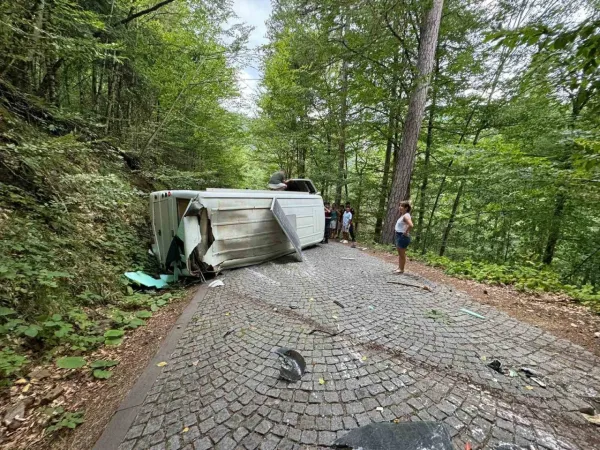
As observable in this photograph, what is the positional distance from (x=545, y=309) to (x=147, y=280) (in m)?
6.75

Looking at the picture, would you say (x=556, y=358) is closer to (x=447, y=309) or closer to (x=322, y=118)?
(x=447, y=309)

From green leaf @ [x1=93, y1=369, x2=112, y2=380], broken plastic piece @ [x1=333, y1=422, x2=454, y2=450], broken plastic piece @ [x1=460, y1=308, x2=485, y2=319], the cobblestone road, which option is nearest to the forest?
green leaf @ [x1=93, y1=369, x2=112, y2=380]

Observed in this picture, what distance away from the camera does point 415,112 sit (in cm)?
738

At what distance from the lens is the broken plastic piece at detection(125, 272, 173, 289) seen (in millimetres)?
4426

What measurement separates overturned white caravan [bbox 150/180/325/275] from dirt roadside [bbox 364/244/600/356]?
3.82 meters

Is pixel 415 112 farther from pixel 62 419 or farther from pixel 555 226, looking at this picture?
pixel 62 419

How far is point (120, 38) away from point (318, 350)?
919cm

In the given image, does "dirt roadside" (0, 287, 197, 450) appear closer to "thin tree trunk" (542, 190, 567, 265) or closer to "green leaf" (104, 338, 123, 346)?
"green leaf" (104, 338, 123, 346)

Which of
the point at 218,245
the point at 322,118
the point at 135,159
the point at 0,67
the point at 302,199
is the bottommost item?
the point at 218,245

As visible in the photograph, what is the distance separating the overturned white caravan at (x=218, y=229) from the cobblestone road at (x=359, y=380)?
1.56 meters

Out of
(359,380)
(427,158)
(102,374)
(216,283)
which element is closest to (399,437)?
(359,380)

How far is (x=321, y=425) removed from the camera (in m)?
1.68

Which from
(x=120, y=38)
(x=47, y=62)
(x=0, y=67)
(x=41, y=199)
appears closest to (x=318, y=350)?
(x=41, y=199)

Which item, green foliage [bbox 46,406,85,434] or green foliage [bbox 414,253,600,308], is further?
green foliage [bbox 414,253,600,308]
